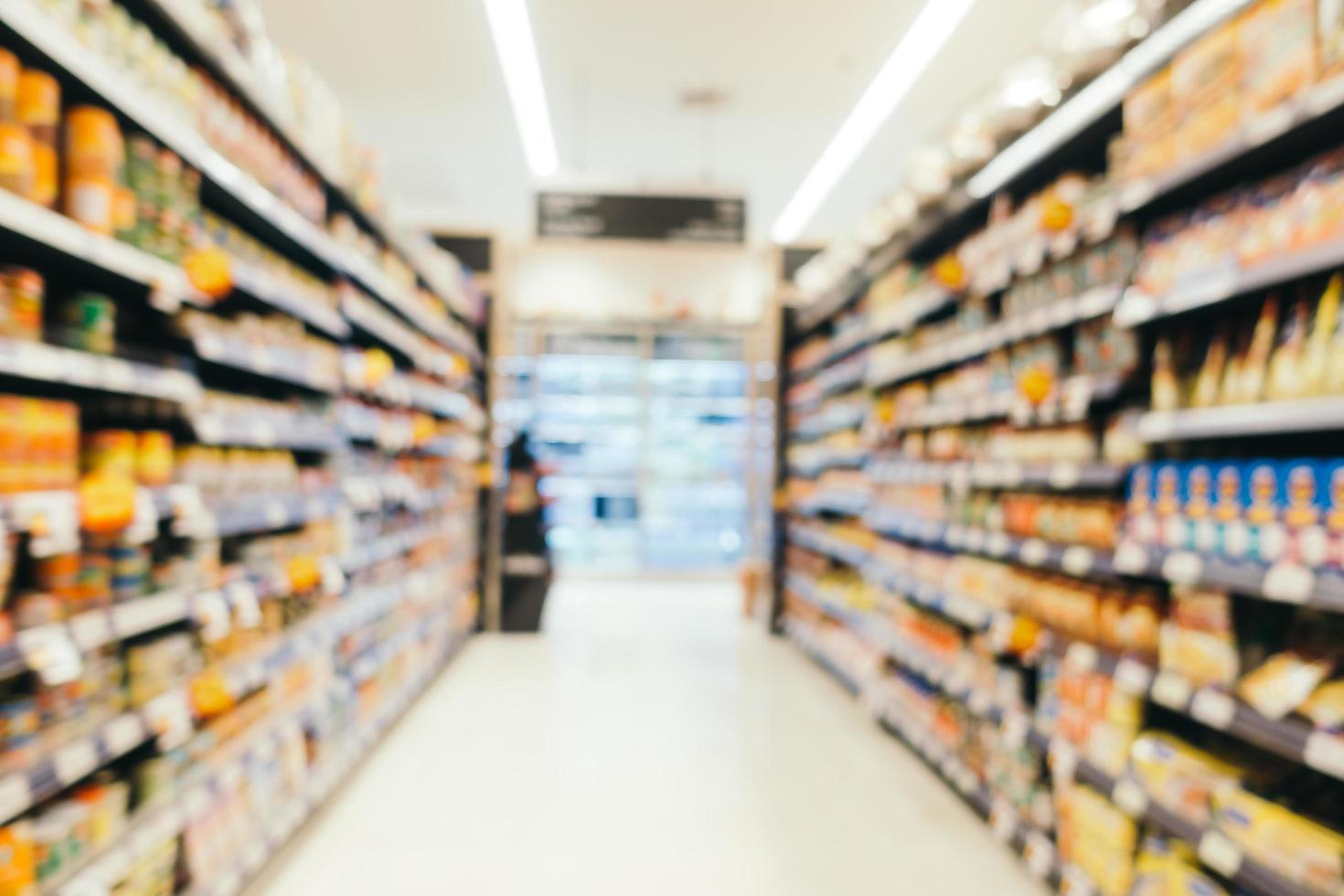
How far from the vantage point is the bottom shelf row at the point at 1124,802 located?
1.81 metres

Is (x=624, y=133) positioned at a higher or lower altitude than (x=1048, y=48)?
higher

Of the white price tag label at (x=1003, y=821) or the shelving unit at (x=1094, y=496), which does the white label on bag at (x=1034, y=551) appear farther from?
the white price tag label at (x=1003, y=821)

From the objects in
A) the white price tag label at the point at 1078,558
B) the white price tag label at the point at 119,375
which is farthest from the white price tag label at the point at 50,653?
the white price tag label at the point at 1078,558

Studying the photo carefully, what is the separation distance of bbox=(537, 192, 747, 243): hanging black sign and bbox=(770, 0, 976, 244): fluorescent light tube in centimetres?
77

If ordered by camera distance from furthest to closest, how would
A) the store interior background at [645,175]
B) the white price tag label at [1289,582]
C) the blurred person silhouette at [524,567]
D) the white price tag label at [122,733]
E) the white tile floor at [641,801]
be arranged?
the blurred person silhouette at [524,567]
the store interior background at [645,175]
the white tile floor at [641,801]
the white price tag label at [122,733]
the white price tag label at [1289,582]

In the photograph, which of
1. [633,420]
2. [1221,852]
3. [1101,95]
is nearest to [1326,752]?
[1221,852]

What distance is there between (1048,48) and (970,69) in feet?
14.8

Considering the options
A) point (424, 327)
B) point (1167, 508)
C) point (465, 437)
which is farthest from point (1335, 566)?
point (465, 437)

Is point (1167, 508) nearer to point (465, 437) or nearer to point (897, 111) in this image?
point (465, 437)

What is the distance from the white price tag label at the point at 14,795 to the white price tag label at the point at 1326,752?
7.69ft

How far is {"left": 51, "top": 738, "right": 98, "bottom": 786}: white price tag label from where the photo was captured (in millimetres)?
1660

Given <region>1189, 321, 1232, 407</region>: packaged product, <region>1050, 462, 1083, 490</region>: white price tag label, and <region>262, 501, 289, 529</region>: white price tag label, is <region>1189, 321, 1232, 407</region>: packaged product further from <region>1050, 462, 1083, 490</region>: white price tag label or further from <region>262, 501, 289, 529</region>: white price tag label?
<region>262, 501, 289, 529</region>: white price tag label

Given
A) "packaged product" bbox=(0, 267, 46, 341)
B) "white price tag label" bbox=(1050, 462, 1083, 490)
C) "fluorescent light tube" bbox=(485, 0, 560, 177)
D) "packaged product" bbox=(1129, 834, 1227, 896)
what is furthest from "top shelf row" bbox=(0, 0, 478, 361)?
"packaged product" bbox=(1129, 834, 1227, 896)

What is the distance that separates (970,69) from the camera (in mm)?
6828
